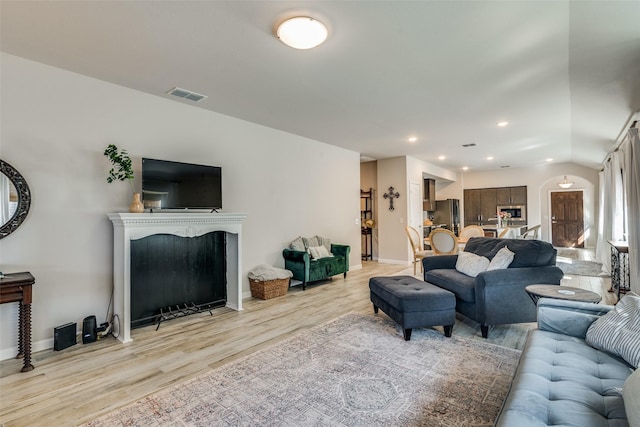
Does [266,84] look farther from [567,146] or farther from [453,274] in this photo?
[567,146]

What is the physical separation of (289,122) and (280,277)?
99.1 inches

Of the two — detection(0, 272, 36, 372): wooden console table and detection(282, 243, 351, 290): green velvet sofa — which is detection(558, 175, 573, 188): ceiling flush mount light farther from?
detection(0, 272, 36, 372): wooden console table

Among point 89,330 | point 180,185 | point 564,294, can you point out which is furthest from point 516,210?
point 89,330

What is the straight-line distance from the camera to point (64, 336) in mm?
3033

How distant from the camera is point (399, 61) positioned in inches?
120

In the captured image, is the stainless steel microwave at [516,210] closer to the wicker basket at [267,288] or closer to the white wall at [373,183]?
the white wall at [373,183]

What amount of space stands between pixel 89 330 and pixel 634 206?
660 centimetres

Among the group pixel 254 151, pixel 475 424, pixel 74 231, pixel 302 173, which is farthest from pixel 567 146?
pixel 74 231

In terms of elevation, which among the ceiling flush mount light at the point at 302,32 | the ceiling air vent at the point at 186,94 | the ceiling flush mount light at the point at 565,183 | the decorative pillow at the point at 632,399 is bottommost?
the decorative pillow at the point at 632,399

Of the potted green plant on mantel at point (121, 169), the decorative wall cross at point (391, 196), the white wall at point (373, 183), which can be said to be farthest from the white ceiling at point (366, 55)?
the white wall at point (373, 183)

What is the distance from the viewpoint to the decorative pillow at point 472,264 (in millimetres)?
3656

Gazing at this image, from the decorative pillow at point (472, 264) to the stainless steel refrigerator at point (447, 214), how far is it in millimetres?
7260

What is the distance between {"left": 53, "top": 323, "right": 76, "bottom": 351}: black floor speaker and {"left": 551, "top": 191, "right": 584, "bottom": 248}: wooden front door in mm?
13164

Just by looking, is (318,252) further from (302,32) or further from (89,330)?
(302,32)
